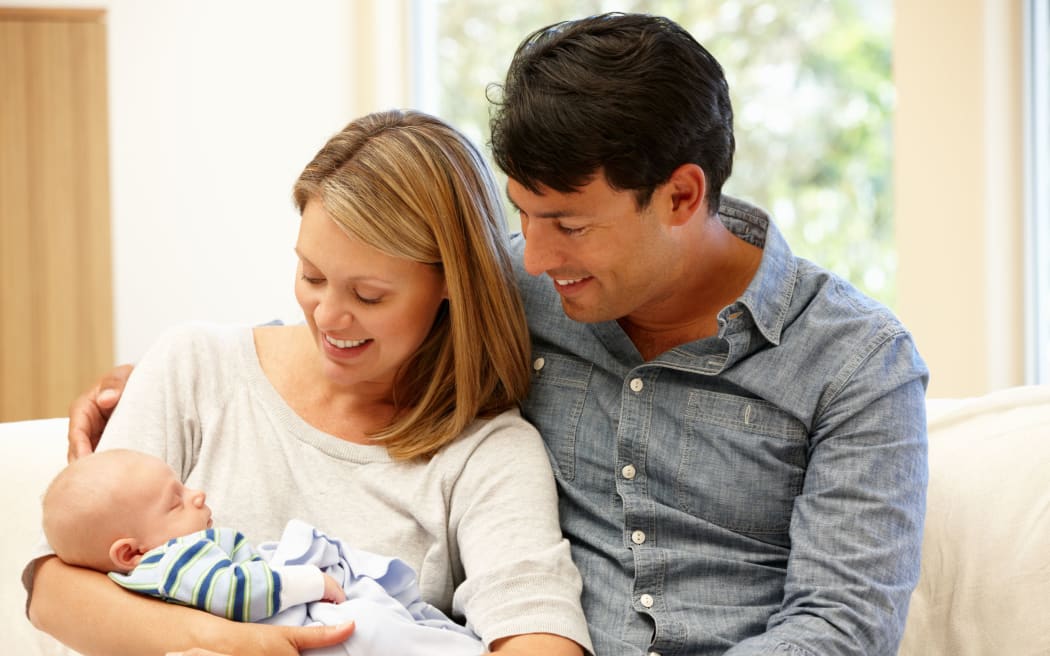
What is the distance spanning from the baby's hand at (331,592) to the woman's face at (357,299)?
349 mm

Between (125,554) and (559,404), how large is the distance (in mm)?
695

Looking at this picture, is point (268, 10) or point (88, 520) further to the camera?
point (268, 10)

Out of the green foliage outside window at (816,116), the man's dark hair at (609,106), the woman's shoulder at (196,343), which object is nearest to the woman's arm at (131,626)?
the woman's shoulder at (196,343)

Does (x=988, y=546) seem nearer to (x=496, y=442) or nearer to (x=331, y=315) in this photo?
(x=496, y=442)

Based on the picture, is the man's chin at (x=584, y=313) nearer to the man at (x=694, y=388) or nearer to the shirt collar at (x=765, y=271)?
the man at (x=694, y=388)

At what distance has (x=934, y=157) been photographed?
117 inches

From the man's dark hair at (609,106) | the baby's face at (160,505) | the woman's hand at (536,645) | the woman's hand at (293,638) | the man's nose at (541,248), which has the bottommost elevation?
the woman's hand at (536,645)

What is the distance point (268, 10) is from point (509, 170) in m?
3.18

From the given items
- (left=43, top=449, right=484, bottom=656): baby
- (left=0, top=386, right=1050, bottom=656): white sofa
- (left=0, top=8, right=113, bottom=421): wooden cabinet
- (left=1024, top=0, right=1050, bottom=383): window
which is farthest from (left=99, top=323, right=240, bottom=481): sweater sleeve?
(left=0, top=8, right=113, bottom=421): wooden cabinet

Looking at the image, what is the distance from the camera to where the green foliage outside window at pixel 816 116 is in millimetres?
3596

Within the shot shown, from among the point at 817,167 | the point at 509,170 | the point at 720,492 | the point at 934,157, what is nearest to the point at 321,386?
the point at 509,170

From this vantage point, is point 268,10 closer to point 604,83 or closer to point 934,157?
point 934,157

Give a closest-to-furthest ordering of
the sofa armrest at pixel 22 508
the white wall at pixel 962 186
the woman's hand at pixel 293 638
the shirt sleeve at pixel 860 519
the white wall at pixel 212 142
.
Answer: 1. the woman's hand at pixel 293 638
2. the shirt sleeve at pixel 860 519
3. the sofa armrest at pixel 22 508
4. the white wall at pixel 962 186
5. the white wall at pixel 212 142

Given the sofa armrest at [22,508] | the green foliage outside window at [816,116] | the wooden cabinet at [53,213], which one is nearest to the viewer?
the sofa armrest at [22,508]
